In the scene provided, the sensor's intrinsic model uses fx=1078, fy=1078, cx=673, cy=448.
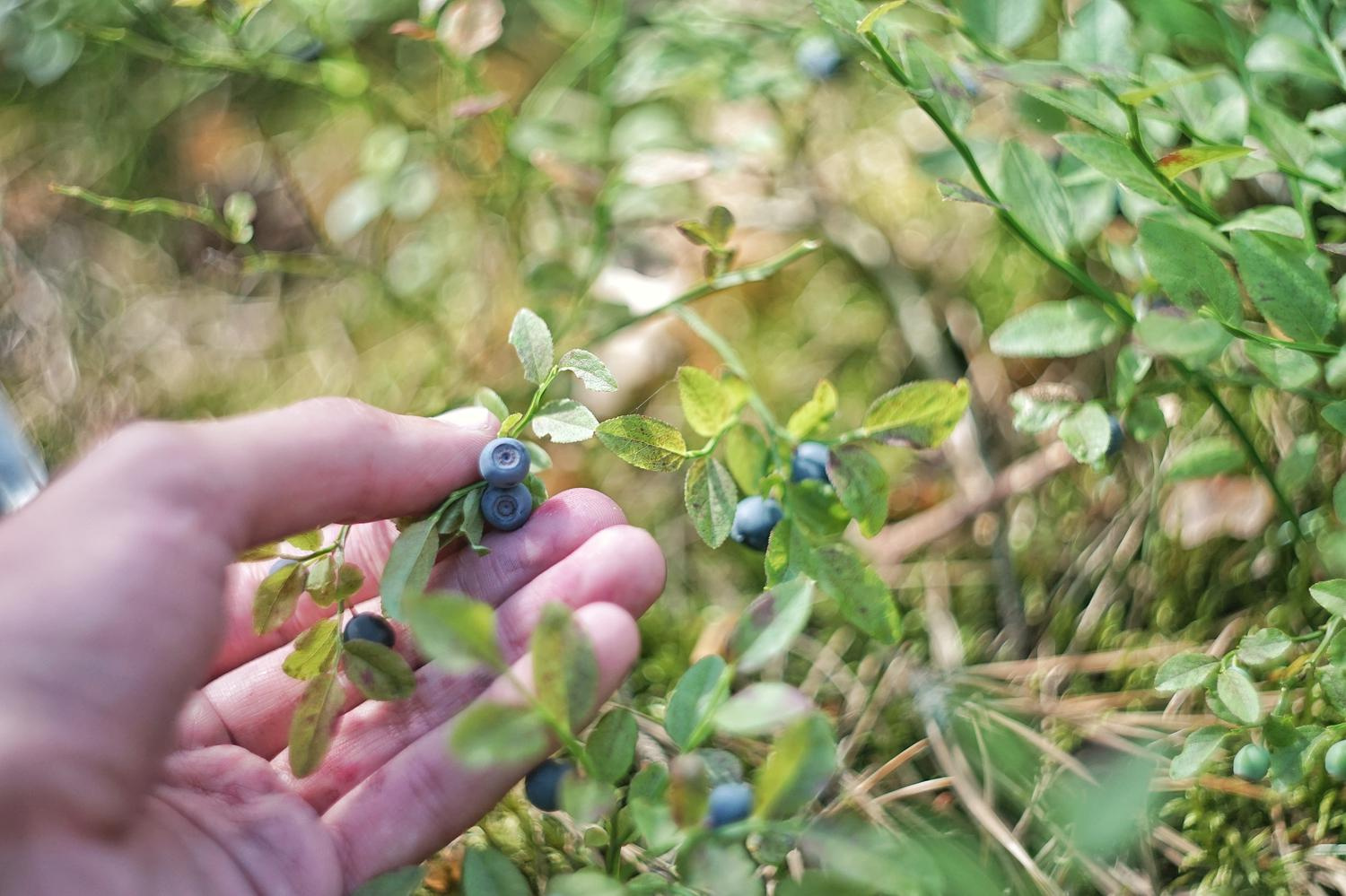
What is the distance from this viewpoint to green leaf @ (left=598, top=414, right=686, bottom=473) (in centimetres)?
126

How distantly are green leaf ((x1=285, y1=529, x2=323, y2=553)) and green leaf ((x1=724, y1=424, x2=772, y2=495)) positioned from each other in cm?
53

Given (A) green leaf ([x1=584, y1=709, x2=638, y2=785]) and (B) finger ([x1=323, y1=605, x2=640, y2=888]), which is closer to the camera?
(A) green leaf ([x1=584, y1=709, x2=638, y2=785])

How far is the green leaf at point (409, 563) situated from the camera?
120cm

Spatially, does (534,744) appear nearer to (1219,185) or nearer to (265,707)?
(265,707)

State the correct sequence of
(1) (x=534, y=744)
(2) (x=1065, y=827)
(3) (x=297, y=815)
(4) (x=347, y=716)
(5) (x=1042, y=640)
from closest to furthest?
1. (1) (x=534, y=744)
2. (3) (x=297, y=815)
3. (4) (x=347, y=716)
4. (2) (x=1065, y=827)
5. (5) (x=1042, y=640)

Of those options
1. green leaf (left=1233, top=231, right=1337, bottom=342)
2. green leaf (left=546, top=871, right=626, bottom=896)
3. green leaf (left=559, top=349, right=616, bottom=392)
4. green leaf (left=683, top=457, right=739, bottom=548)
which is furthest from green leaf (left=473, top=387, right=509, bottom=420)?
green leaf (left=1233, top=231, right=1337, bottom=342)

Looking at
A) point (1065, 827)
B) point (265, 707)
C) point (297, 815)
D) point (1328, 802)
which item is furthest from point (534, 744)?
point (1328, 802)

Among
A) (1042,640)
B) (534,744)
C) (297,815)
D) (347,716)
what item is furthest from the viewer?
(1042,640)

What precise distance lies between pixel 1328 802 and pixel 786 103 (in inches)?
71.6

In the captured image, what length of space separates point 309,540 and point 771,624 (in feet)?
1.90

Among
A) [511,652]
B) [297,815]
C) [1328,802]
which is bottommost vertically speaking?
[1328,802]

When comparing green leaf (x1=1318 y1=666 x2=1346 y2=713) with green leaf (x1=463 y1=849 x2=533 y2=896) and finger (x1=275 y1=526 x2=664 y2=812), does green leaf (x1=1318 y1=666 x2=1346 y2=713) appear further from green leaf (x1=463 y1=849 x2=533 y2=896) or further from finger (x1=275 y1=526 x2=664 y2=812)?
green leaf (x1=463 y1=849 x2=533 y2=896)

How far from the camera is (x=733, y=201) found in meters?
2.48

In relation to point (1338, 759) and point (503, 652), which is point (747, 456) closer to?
point (503, 652)
